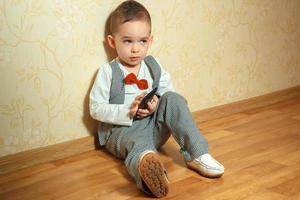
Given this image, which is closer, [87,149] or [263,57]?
[87,149]

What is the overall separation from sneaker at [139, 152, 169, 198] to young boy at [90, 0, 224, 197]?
0.13 m

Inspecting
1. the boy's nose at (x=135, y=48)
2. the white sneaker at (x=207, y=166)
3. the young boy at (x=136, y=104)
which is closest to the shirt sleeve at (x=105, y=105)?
the young boy at (x=136, y=104)

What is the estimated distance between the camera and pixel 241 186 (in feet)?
3.89

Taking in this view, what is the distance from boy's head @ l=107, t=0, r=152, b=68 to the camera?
1.41 m

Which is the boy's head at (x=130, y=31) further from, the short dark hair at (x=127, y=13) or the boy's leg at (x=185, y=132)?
the boy's leg at (x=185, y=132)

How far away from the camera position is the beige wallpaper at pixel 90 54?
1.33 meters

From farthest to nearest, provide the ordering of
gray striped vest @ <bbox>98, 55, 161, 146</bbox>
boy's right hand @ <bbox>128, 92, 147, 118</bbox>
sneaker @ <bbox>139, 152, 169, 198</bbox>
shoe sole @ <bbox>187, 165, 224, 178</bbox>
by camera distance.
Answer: gray striped vest @ <bbox>98, 55, 161, 146</bbox> → boy's right hand @ <bbox>128, 92, 147, 118</bbox> → shoe sole @ <bbox>187, 165, 224, 178</bbox> → sneaker @ <bbox>139, 152, 169, 198</bbox>

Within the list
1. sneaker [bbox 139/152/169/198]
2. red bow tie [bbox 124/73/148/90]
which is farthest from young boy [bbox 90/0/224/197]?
sneaker [bbox 139/152/169/198]

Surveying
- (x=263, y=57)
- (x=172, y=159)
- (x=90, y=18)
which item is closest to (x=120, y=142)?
(x=172, y=159)

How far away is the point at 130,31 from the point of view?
1406mm

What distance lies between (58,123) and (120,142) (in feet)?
0.78

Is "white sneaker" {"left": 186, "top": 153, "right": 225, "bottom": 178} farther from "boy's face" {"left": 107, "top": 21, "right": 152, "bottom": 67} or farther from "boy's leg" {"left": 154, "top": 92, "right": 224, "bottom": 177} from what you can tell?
"boy's face" {"left": 107, "top": 21, "right": 152, "bottom": 67}

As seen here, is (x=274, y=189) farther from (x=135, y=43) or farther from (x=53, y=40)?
(x=53, y=40)

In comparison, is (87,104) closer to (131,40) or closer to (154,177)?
(131,40)
